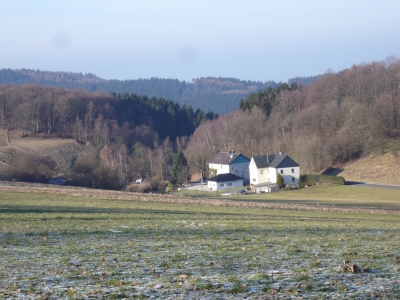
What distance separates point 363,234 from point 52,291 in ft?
42.6

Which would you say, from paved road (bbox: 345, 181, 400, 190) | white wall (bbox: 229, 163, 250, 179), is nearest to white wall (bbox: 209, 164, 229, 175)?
white wall (bbox: 229, 163, 250, 179)

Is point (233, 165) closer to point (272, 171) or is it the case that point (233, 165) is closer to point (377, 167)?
point (272, 171)

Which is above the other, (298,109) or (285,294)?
(298,109)

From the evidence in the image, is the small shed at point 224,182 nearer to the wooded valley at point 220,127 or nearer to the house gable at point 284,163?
the house gable at point 284,163

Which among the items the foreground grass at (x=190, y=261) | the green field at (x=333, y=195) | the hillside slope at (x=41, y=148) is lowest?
the green field at (x=333, y=195)

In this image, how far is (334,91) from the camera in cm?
10744

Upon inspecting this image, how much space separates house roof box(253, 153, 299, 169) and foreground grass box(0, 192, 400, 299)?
66.1 metres

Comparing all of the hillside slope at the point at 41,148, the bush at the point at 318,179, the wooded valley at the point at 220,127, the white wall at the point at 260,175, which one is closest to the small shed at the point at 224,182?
the white wall at the point at 260,175

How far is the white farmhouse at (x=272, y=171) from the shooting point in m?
84.8

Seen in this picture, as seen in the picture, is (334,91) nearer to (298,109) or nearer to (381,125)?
(298,109)

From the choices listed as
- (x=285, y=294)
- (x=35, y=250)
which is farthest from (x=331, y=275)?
(x=35, y=250)

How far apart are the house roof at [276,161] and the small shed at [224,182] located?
6.05m

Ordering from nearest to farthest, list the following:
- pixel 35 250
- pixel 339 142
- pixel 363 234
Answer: pixel 35 250 < pixel 363 234 < pixel 339 142

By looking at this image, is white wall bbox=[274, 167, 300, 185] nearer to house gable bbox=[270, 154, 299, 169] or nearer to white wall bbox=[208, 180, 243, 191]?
house gable bbox=[270, 154, 299, 169]
